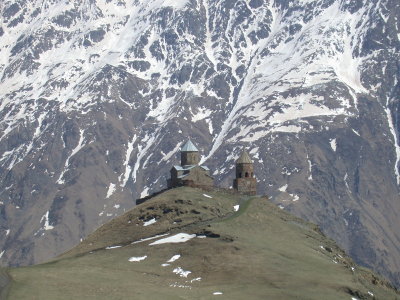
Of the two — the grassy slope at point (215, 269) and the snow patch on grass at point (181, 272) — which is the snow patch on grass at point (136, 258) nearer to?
the grassy slope at point (215, 269)

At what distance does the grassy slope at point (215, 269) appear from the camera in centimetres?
13588

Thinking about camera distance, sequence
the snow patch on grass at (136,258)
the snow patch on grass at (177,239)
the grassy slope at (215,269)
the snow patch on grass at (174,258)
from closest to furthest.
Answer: the grassy slope at (215,269) → the snow patch on grass at (174,258) → the snow patch on grass at (136,258) → the snow patch on grass at (177,239)

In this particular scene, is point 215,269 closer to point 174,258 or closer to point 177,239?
point 174,258

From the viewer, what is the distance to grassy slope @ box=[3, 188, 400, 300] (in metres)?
136

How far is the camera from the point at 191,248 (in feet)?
544

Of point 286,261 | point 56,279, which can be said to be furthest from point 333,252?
point 56,279

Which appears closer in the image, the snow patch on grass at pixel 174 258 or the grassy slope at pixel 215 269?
the grassy slope at pixel 215 269

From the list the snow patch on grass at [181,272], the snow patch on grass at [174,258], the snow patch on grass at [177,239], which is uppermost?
the snow patch on grass at [177,239]

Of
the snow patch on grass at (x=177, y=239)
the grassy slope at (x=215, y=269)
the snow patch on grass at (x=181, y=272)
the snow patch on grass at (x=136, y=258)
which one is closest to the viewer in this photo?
the grassy slope at (x=215, y=269)

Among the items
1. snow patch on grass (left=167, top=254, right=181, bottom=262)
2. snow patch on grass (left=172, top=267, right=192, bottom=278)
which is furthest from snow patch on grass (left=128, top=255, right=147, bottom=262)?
snow patch on grass (left=172, top=267, right=192, bottom=278)

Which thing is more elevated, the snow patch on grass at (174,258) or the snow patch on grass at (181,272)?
the snow patch on grass at (174,258)

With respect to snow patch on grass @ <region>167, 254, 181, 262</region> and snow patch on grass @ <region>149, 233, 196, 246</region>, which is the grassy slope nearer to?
snow patch on grass @ <region>167, 254, 181, 262</region>

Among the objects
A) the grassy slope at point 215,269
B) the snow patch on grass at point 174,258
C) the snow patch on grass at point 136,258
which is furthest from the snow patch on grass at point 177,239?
the snow patch on grass at point 174,258

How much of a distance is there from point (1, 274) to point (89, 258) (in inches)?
1159
